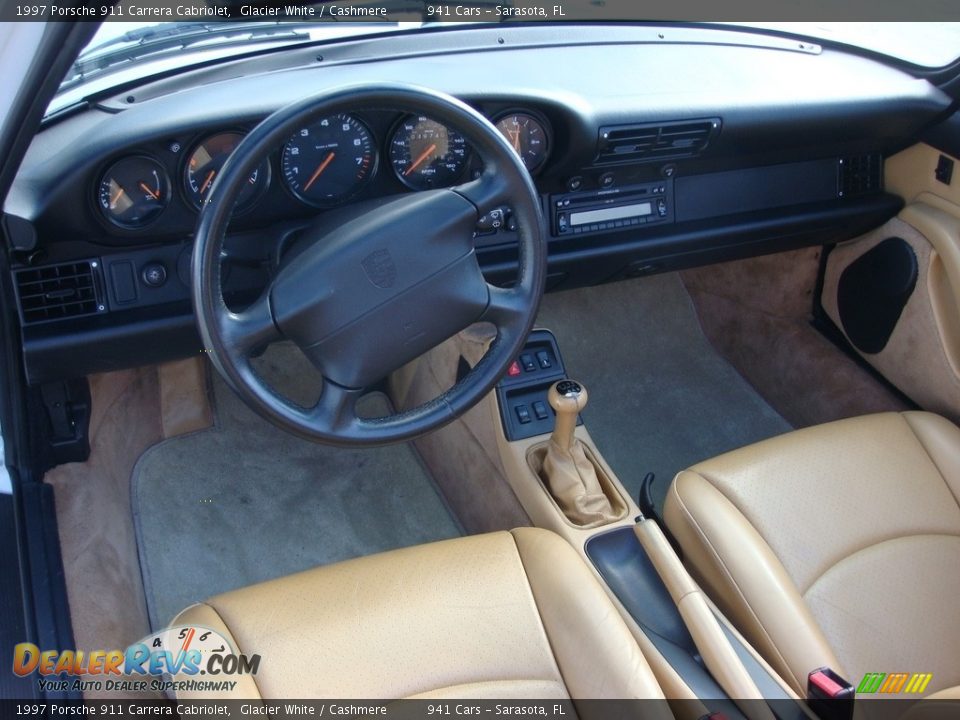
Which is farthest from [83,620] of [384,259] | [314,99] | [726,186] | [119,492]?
[726,186]

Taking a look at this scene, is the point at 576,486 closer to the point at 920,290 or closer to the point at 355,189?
the point at 355,189

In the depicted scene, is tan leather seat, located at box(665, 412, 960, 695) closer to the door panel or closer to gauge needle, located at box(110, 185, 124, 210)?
the door panel

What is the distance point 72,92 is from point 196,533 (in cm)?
113

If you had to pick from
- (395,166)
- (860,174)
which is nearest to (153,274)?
(395,166)

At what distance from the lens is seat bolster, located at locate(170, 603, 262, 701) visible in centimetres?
133

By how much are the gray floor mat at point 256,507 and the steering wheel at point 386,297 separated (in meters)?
1.04

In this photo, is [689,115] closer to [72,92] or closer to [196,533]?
[72,92]

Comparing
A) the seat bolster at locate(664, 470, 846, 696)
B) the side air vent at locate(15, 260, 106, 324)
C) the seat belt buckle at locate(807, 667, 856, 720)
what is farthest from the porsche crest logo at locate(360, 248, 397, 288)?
the seat belt buckle at locate(807, 667, 856, 720)

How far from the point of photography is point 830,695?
4.59 ft

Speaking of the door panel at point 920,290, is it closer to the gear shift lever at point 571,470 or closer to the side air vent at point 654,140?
the side air vent at point 654,140

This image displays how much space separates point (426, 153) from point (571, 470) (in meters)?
0.72

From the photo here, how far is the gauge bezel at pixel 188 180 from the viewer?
63.9 inches

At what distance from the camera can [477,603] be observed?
1.49m

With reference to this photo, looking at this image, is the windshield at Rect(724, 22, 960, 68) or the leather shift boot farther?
the windshield at Rect(724, 22, 960, 68)
